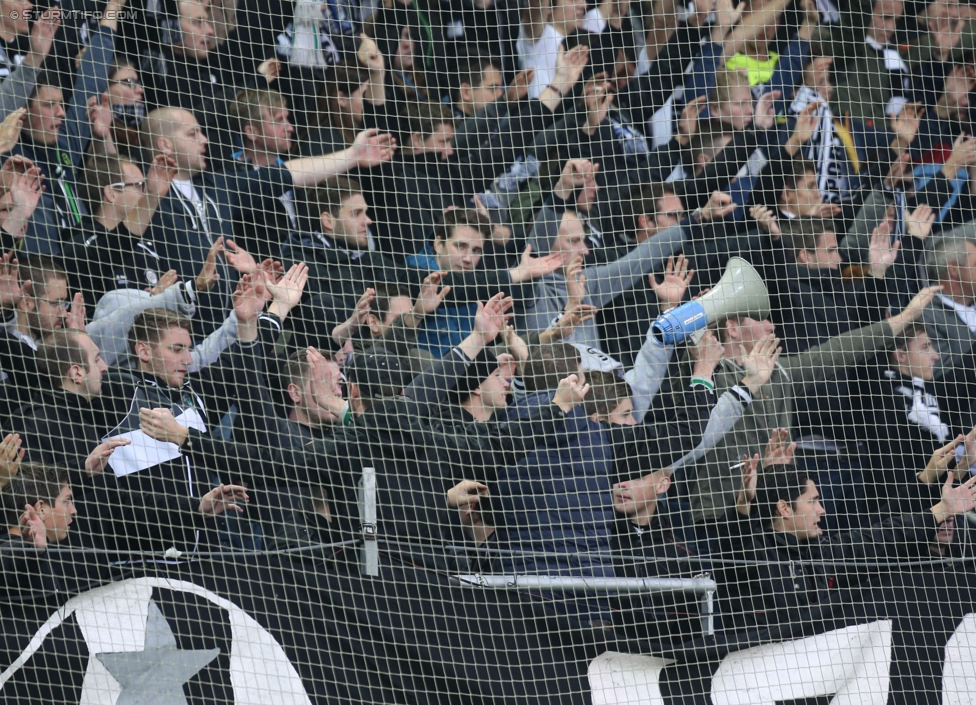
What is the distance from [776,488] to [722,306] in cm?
63

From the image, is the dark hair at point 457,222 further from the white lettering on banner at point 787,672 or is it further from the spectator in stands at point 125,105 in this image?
the white lettering on banner at point 787,672

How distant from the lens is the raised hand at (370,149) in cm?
409

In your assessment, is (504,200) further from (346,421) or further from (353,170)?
(346,421)

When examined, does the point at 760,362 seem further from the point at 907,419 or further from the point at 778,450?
the point at 907,419

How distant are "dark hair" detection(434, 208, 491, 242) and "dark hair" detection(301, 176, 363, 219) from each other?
0.96ft

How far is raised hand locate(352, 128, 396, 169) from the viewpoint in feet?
13.4

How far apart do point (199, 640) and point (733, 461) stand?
5.46ft

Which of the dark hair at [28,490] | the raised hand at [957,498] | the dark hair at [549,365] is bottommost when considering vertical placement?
the dark hair at [28,490]

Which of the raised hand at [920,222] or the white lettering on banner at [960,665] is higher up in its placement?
the raised hand at [920,222]

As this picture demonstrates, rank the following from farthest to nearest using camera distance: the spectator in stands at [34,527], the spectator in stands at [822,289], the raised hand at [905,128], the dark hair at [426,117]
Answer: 1. the raised hand at [905,128]
2. the dark hair at [426,117]
3. the spectator in stands at [822,289]
4. the spectator in stands at [34,527]

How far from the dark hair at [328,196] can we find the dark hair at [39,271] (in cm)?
84

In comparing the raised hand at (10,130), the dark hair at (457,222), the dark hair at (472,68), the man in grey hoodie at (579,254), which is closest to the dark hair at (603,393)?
the man in grey hoodie at (579,254)

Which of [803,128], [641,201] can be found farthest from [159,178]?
[803,128]

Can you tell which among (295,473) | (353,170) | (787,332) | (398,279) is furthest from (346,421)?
(787,332)
